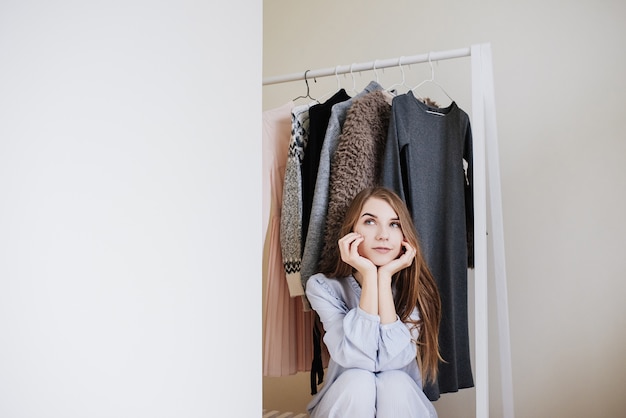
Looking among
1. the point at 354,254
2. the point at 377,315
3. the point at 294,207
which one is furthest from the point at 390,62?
the point at 377,315

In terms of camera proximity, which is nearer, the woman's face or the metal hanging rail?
the woman's face

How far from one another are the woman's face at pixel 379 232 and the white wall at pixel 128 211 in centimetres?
79

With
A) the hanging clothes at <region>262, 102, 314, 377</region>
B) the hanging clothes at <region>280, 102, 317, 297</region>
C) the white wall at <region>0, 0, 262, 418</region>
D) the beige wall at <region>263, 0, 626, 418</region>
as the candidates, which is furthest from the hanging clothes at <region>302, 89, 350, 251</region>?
the white wall at <region>0, 0, 262, 418</region>

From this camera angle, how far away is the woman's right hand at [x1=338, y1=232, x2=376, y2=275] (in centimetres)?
140

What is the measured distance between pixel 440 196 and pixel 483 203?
6.9 inches

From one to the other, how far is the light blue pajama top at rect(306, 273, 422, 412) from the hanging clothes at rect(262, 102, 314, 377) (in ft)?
0.83

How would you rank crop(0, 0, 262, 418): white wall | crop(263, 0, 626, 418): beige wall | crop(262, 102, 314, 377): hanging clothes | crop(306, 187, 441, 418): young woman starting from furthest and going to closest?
1. crop(263, 0, 626, 418): beige wall
2. crop(262, 102, 314, 377): hanging clothes
3. crop(306, 187, 441, 418): young woman
4. crop(0, 0, 262, 418): white wall

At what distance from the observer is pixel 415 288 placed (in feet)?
4.83

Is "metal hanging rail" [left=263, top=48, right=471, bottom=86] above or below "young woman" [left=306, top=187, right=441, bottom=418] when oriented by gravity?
above

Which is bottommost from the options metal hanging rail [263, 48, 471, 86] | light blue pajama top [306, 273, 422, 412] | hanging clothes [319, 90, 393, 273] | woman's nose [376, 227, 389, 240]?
light blue pajama top [306, 273, 422, 412]

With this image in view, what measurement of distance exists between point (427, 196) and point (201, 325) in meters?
1.09

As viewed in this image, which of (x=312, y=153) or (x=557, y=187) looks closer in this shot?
(x=312, y=153)

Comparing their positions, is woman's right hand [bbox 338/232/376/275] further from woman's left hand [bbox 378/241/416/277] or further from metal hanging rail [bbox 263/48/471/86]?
metal hanging rail [bbox 263/48/471/86]

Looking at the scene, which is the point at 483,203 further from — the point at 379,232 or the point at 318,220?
the point at 318,220
